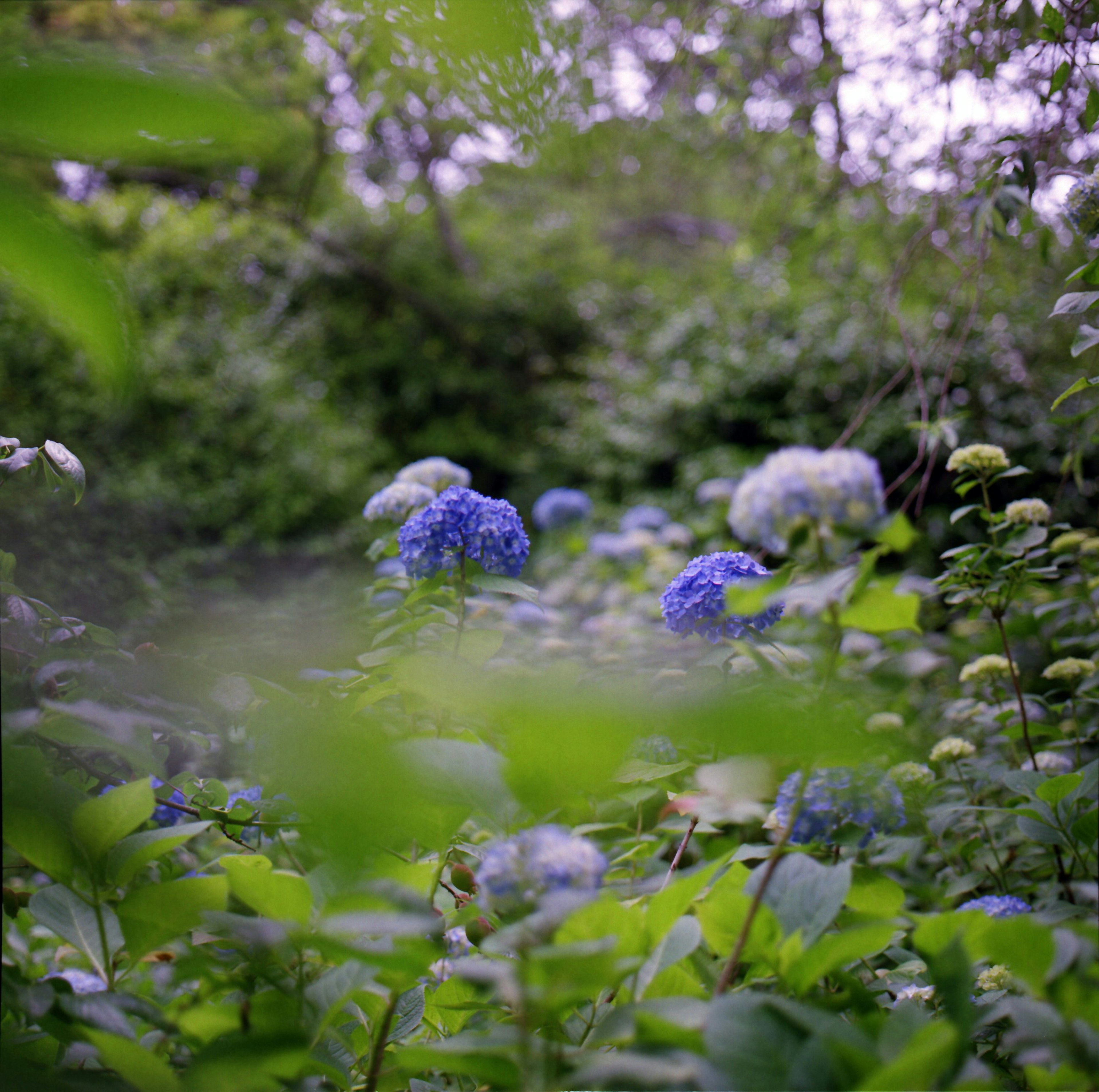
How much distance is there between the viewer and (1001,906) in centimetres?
87

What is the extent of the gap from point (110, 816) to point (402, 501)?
0.69m

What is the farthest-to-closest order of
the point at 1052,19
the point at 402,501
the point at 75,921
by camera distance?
1. the point at 402,501
2. the point at 1052,19
3. the point at 75,921

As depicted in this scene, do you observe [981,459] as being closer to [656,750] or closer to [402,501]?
[656,750]

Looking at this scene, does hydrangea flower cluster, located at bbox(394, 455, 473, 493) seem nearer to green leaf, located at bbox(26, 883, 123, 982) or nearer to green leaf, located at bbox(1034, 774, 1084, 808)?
green leaf, located at bbox(26, 883, 123, 982)

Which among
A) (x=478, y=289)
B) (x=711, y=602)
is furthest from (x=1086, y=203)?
(x=478, y=289)

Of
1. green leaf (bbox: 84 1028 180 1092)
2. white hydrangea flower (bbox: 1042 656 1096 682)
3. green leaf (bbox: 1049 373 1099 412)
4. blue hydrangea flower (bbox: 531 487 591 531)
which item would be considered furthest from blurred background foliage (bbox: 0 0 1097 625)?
blue hydrangea flower (bbox: 531 487 591 531)

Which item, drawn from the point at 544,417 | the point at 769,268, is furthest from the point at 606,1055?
the point at 544,417

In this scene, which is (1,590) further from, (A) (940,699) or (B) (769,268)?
(B) (769,268)

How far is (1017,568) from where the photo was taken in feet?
3.63

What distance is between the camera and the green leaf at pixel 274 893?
0.54m

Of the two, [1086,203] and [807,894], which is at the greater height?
[1086,203]

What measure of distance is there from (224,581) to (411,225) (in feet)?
14.1

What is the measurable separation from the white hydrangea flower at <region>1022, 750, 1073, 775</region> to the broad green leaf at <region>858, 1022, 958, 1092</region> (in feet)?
2.74

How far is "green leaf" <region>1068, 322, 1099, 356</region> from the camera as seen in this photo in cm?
96
